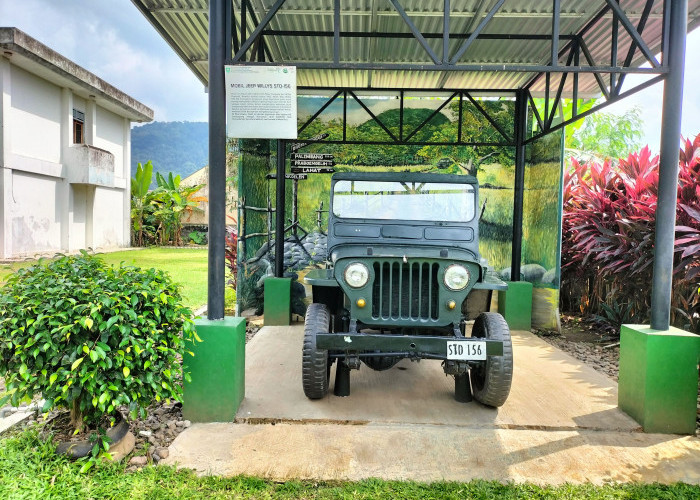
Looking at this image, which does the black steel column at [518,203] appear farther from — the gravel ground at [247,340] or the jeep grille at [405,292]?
the jeep grille at [405,292]

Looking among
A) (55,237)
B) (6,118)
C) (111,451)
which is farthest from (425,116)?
(55,237)

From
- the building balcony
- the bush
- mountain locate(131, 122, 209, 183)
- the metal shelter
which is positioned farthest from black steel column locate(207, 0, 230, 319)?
mountain locate(131, 122, 209, 183)

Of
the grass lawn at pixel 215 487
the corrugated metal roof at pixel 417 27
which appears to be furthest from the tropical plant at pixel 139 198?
the grass lawn at pixel 215 487

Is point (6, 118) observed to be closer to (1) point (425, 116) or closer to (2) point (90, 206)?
(2) point (90, 206)

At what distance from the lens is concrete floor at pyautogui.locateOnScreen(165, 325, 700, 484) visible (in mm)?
2951

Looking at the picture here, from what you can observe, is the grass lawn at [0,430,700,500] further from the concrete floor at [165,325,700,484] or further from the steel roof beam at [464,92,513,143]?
the steel roof beam at [464,92,513,143]

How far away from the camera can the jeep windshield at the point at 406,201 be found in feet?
15.4

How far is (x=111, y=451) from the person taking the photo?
9.70 feet

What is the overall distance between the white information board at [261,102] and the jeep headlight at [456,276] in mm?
1553

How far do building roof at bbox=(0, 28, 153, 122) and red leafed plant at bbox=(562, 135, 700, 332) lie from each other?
1352 centimetres

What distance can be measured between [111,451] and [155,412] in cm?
81

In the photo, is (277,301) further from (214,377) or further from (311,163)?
(214,377)

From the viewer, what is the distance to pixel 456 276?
3707mm

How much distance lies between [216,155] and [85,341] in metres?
1.60
